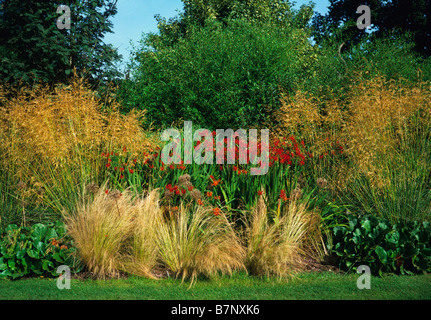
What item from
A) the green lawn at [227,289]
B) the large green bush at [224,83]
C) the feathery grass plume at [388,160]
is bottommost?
the green lawn at [227,289]

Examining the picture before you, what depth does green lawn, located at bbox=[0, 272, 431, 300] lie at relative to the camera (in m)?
4.18

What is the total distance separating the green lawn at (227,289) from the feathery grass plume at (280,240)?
163 mm

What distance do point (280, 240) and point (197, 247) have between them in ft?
3.39

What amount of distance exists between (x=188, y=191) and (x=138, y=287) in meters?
1.38

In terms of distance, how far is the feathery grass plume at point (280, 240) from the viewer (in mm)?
4715

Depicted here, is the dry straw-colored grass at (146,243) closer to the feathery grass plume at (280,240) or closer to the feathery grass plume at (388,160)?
the feathery grass plume at (280,240)

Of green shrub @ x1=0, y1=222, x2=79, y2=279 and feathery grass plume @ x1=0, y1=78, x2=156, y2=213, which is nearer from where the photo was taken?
green shrub @ x1=0, y1=222, x2=79, y2=279

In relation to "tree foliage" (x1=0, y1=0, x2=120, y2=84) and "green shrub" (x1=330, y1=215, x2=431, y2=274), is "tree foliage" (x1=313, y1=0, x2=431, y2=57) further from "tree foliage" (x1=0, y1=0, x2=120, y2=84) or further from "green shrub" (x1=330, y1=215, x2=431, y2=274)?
"green shrub" (x1=330, y1=215, x2=431, y2=274)

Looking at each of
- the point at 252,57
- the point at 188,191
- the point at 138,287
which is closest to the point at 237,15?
the point at 252,57

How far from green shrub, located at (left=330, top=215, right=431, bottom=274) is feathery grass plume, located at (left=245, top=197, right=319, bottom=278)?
0.44 m

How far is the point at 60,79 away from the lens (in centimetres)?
932

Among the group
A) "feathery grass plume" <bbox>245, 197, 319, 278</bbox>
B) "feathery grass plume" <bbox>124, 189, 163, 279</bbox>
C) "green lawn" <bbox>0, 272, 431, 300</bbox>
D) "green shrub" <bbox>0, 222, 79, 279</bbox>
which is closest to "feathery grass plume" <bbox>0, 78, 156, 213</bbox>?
"green shrub" <bbox>0, 222, 79, 279</bbox>

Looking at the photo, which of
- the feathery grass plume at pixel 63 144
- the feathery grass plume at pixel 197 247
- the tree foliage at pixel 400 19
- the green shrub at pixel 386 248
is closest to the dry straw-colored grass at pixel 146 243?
the feathery grass plume at pixel 197 247
